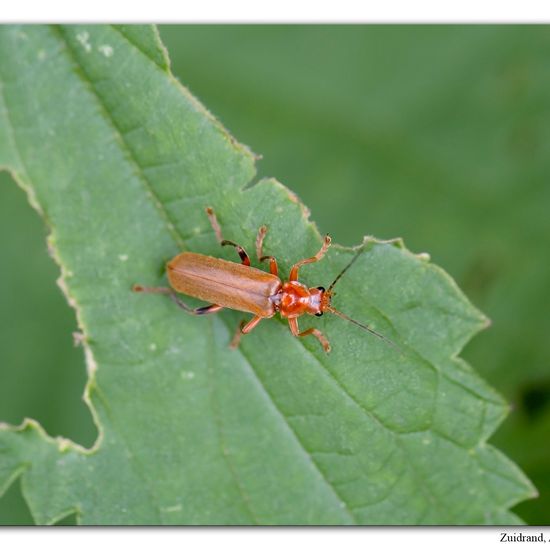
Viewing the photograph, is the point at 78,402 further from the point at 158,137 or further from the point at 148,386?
the point at 158,137

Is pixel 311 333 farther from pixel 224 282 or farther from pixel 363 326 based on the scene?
pixel 224 282

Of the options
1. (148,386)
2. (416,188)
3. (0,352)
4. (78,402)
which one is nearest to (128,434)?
(148,386)

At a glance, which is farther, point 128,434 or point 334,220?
point 334,220

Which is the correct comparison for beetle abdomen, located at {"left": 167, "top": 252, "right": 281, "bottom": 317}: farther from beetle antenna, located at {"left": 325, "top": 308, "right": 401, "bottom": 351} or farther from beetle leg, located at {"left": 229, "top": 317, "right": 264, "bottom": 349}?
beetle antenna, located at {"left": 325, "top": 308, "right": 401, "bottom": 351}

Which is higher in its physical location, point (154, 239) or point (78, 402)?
point (154, 239)

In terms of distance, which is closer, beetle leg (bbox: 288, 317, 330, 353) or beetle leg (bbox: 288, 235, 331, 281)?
beetle leg (bbox: 288, 235, 331, 281)

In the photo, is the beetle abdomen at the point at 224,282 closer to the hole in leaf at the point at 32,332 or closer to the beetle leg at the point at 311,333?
the beetle leg at the point at 311,333

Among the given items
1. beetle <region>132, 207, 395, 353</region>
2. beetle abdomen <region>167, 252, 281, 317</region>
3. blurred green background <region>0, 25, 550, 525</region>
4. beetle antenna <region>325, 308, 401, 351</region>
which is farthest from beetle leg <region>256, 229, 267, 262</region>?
blurred green background <region>0, 25, 550, 525</region>
